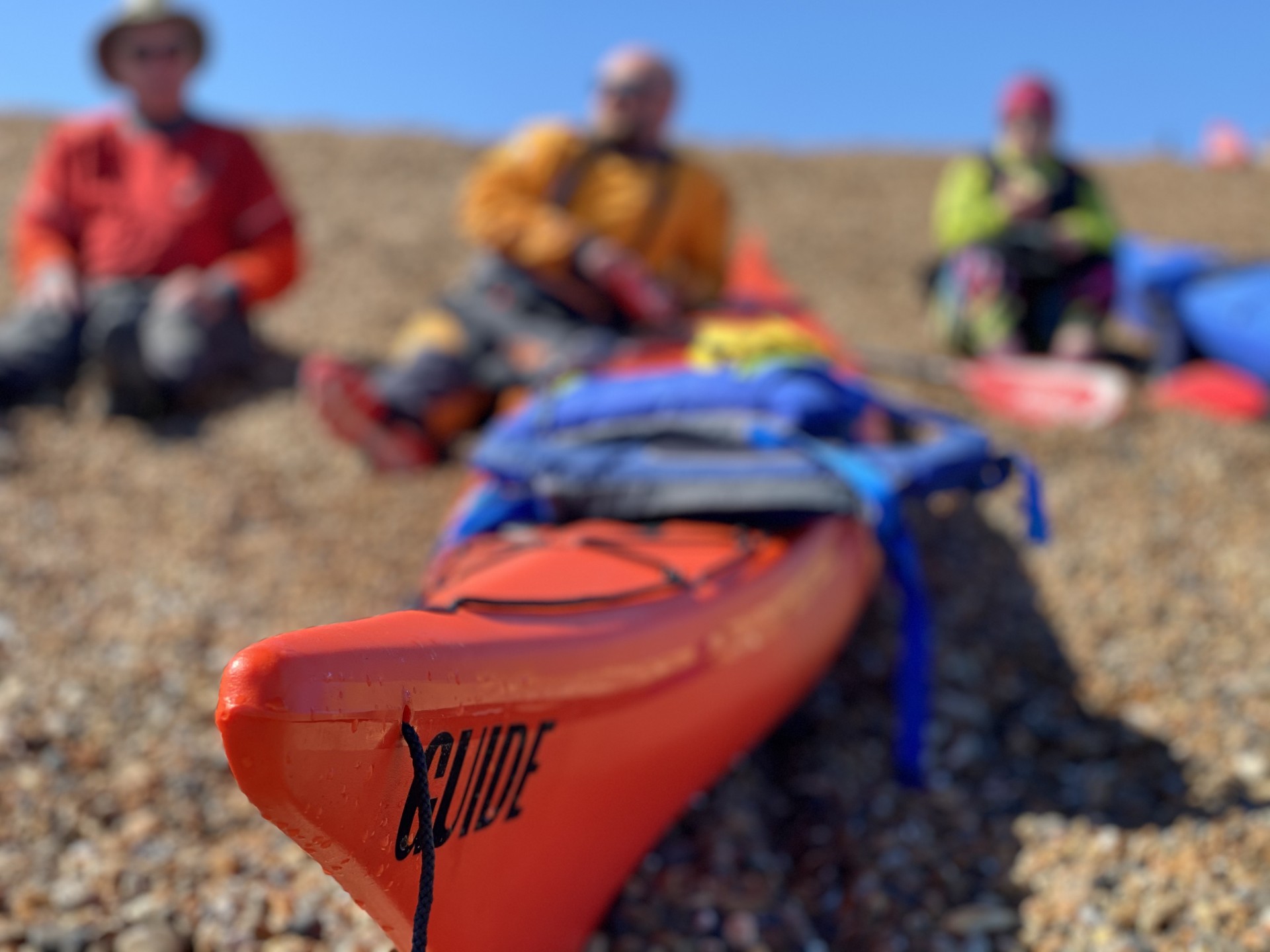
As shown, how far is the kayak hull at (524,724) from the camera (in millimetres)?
867

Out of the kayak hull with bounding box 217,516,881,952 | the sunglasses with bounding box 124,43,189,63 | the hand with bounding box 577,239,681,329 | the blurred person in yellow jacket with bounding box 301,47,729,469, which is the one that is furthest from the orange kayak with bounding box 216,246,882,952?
the sunglasses with bounding box 124,43,189,63

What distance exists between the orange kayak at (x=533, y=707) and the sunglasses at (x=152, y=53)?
8.04 feet

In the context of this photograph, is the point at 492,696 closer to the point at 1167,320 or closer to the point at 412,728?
the point at 412,728

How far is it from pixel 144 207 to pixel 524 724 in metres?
3.07

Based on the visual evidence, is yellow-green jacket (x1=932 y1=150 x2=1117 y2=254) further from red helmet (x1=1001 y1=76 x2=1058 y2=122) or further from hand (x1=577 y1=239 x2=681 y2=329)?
hand (x1=577 y1=239 x2=681 y2=329)

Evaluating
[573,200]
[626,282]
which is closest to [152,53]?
[573,200]

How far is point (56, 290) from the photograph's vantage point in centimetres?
338

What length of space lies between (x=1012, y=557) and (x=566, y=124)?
2.08 meters

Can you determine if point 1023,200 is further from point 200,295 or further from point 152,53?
point 152,53

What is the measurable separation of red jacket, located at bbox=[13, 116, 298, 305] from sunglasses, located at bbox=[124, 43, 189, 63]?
22 centimetres

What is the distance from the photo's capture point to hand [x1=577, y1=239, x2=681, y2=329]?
3.32 meters

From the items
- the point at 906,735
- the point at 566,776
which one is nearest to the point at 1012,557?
the point at 906,735

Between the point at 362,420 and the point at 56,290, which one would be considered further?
the point at 56,290

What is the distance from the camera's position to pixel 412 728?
3.11ft
